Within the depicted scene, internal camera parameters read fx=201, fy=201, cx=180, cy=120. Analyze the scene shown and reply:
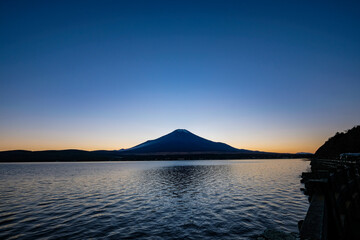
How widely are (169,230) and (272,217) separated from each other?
26.2 ft

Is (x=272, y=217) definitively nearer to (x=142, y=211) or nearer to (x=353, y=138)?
(x=142, y=211)

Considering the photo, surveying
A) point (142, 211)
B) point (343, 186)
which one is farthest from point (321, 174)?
point (142, 211)

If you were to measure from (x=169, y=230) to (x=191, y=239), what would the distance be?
2.06m

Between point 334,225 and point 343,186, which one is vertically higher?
point 343,186

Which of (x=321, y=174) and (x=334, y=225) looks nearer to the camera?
(x=321, y=174)

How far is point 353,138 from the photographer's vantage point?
72500mm

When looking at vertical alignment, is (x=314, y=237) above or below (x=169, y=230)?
above

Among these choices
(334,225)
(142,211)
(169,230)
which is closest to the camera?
(334,225)

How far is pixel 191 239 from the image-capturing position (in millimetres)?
11555

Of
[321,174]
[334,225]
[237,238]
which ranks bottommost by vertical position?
[237,238]

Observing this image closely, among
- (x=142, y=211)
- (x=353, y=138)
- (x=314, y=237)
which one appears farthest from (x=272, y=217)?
(x=353, y=138)

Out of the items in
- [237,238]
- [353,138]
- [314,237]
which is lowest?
[237,238]

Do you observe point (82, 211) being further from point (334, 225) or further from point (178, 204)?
point (334, 225)

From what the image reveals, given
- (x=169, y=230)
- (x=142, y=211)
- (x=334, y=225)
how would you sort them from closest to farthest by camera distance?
(x=334, y=225), (x=169, y=230), (x=142, y=211)
